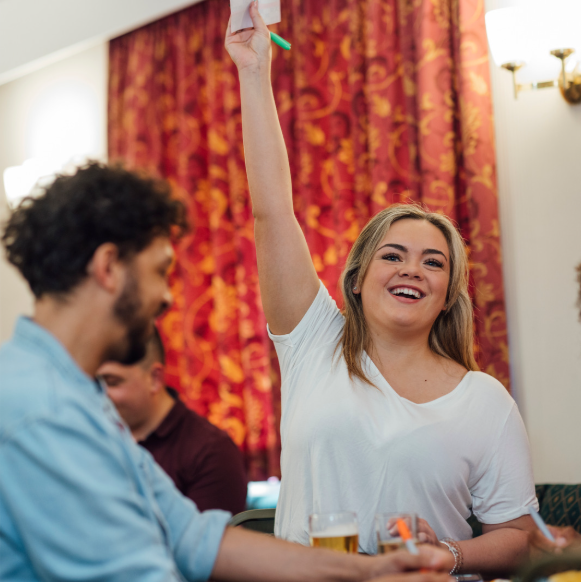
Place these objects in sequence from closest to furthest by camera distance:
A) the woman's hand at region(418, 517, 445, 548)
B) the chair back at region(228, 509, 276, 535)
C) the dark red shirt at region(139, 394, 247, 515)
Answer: the woman's hand at region(418, 517, 445, 548), the chair back at region(228, 509, 276, 535), the dark red shirt at region(139, 394, 247, 515)

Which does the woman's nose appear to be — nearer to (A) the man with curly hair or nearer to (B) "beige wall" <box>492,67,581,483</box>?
(A) the man with curly hair

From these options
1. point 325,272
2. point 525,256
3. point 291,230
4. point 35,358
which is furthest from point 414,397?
point 325,272

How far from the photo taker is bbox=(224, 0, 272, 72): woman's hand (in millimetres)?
1630

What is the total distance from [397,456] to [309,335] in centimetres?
36

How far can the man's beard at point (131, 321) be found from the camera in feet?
3.02

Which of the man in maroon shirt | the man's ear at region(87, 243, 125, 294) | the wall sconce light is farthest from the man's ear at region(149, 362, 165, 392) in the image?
the wall sconce light

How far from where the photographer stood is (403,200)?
9.09ft

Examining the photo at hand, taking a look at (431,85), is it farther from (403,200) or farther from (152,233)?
(152,233)

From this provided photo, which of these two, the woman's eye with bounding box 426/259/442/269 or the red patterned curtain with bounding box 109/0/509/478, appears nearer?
the woman's eye with bounding box 426/259/442/269

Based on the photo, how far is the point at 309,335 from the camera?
1.64m

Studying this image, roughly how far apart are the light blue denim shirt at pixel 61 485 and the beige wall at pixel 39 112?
320 cm

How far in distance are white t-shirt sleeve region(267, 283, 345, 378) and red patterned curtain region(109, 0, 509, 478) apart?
2.92 ft

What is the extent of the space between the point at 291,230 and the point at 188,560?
798mm

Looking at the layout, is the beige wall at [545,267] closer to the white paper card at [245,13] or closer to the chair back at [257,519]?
the chair back at [257,519]
